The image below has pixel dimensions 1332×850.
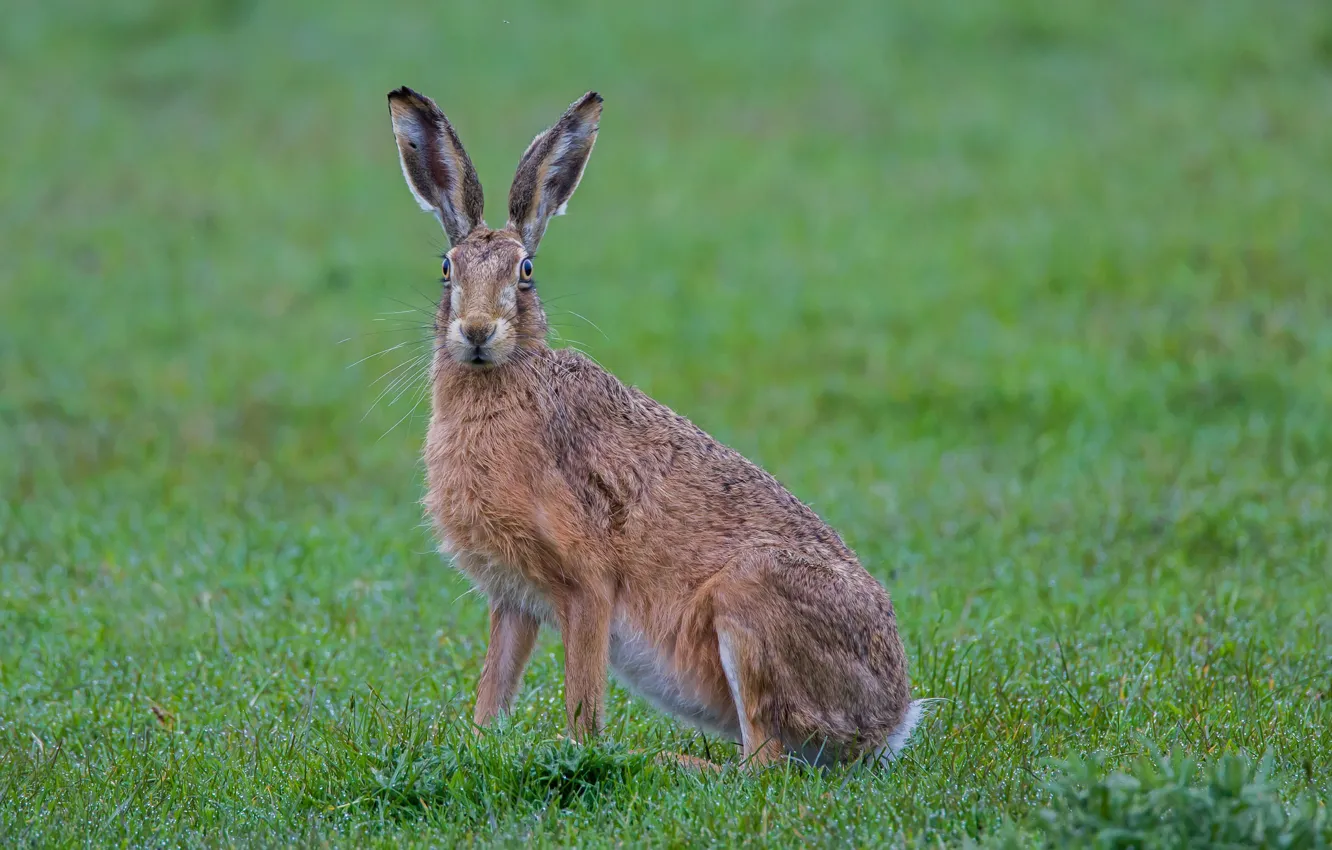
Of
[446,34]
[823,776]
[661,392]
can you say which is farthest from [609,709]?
[446,34]

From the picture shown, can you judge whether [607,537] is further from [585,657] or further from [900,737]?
[900,737]

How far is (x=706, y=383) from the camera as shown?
12242 millimetres

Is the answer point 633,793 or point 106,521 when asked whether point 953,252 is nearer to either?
point 106,521

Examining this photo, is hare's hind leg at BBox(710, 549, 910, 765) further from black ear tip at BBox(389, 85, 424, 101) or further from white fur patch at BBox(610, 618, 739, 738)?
black ear tip at BBox(389, 85, 424, 101)

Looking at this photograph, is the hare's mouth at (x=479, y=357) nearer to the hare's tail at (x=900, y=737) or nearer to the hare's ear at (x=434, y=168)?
the hare's ear at (x=434, y=168)

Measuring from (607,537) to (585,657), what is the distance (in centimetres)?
43

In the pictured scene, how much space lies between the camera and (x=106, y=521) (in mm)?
9492

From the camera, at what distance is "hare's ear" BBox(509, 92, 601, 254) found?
5.86 metres

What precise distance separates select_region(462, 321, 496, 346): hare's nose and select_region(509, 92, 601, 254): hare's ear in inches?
20.5

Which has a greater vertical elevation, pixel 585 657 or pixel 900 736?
pixel 585 657

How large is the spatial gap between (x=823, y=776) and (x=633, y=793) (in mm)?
727

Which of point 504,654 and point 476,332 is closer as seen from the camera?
point 476,332

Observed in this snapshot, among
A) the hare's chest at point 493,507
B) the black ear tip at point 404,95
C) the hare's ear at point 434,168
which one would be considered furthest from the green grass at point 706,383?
the black ear tip at point 404,95

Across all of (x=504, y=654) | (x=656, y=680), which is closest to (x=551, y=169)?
(x=504, y=654)
